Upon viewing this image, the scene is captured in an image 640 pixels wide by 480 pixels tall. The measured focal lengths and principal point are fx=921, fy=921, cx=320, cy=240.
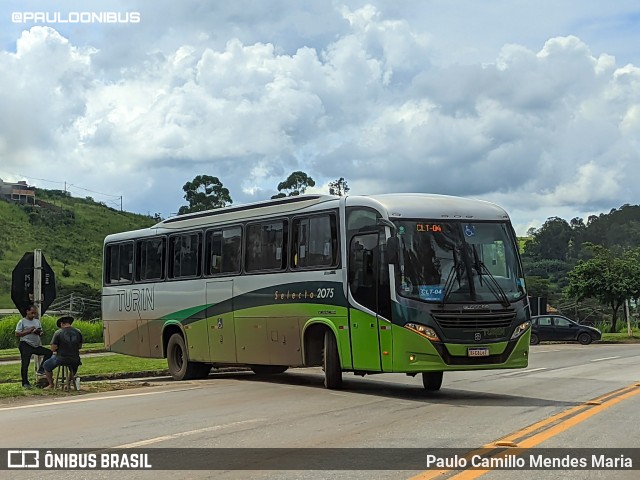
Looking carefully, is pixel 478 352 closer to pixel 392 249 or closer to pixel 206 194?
pixel 392 249

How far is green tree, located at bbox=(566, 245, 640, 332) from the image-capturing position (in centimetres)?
4788

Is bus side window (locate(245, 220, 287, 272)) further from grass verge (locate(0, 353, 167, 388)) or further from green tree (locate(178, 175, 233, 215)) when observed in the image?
green tree (locate(178, 175, 233, 215))

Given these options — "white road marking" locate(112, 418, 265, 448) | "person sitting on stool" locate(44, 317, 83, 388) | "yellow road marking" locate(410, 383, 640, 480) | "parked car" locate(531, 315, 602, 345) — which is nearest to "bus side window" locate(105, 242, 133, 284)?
"person sitting on stool" locate(44, 317, 83, 388)

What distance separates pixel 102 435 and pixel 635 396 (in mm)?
9394

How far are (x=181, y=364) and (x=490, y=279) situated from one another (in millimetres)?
8553

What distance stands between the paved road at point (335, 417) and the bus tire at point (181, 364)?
106 centimetres

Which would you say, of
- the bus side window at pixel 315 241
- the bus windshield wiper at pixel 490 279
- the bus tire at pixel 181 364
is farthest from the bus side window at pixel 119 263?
the bus windshield wiper at pixel 490 279

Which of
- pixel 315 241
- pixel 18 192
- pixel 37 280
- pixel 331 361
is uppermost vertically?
pixel 18 192

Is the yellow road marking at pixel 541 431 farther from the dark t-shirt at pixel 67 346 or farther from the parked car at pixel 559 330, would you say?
the parked car at pixel 559 330

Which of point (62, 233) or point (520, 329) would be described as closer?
point (520, 329)

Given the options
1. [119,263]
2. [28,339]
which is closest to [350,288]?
[28,339]

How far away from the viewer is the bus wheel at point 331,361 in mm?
16688

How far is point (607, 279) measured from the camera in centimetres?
4791

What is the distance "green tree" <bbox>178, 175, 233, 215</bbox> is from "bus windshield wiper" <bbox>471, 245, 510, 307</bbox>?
63274mm
